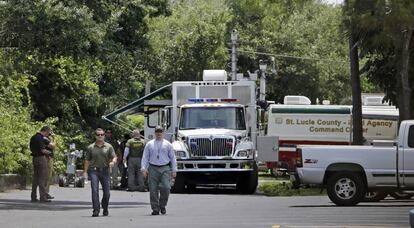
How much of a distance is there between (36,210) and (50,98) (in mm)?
15586

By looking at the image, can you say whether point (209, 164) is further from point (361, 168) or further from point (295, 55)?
point (295, 55)

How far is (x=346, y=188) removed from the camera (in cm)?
2266

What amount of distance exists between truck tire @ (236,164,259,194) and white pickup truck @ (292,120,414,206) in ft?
19.2

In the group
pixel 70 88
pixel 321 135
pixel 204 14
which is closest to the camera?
pixel 70 88

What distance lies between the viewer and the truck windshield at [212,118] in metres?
29.4

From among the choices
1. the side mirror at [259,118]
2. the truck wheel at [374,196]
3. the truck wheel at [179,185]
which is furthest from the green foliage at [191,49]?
the truck wheel at [374,196]

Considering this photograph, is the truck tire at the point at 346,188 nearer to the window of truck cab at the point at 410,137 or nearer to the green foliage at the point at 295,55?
the window of truck cab at the point at 410,137

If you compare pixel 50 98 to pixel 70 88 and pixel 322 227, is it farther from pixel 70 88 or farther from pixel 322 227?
pixel 322 227

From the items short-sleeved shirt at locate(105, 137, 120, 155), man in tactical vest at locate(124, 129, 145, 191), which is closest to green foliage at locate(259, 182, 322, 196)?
man in tactical vest at locate(124, 129, 145, 191)

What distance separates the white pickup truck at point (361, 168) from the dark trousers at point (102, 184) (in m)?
5.26

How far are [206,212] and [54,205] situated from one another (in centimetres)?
398

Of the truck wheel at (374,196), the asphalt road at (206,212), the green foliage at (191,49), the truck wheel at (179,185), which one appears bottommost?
the asphalt road at (206,212)

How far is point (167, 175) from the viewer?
2005 cm

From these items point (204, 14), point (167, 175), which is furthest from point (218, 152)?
point (204, 14)
